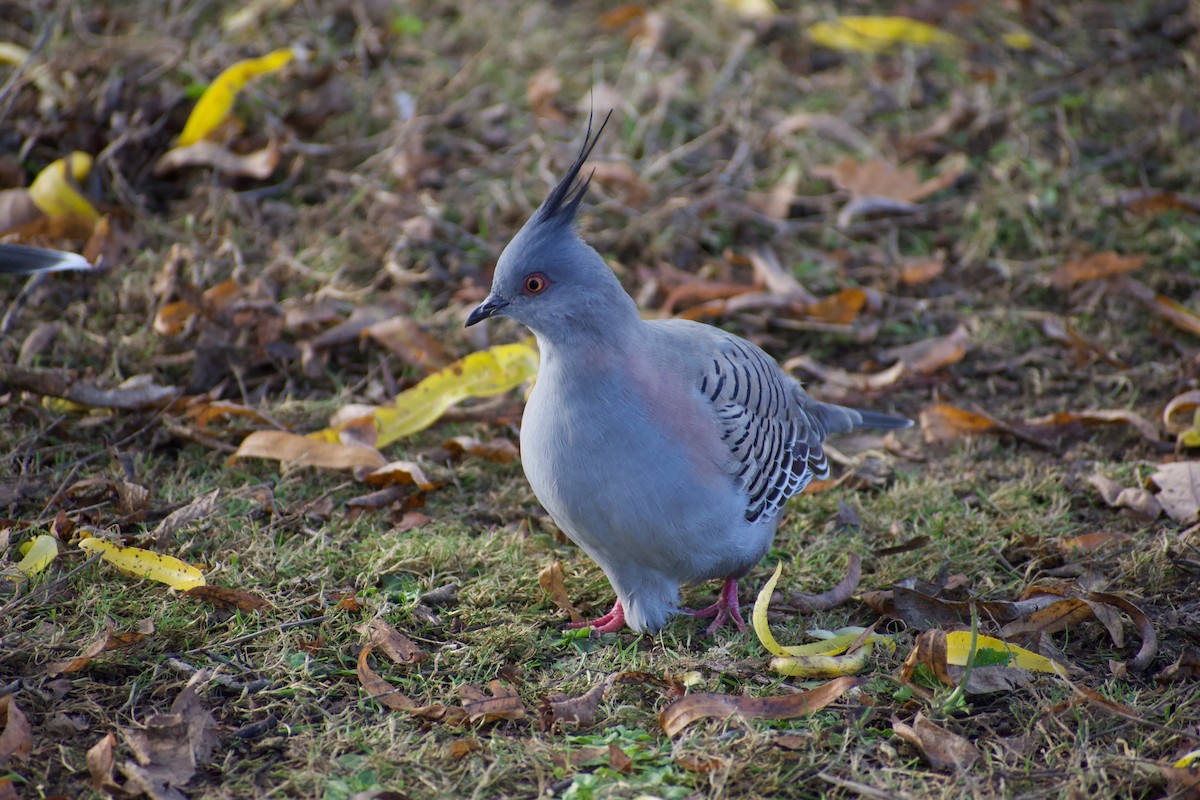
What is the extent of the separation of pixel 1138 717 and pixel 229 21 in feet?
20.2

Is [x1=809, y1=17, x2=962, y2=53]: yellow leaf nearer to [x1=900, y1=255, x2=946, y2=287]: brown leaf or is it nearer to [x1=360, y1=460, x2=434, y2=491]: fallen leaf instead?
[x1=900, y1=255, x2=946, y2=287]: brown leaf

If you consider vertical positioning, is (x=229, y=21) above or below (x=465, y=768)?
above

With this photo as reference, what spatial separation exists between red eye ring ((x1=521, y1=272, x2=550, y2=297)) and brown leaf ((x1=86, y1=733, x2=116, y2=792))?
62.6 inches

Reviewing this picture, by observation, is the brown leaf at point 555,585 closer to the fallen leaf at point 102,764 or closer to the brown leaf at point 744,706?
the brown leaf at point 744,706

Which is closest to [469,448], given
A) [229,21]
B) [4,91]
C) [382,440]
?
[382,440]

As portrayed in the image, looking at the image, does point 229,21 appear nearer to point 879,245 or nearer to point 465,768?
point 879,245

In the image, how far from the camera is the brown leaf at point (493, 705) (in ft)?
9.77

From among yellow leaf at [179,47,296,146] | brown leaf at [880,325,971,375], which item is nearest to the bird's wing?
brown leaf at [880,325,971,375]

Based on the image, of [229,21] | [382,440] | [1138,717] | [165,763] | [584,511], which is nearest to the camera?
[165,763]

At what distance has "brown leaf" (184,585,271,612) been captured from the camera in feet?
10.9

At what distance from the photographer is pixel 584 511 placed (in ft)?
10.4

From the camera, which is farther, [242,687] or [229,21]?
[229,21]

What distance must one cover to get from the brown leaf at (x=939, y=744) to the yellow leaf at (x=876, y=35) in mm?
5393

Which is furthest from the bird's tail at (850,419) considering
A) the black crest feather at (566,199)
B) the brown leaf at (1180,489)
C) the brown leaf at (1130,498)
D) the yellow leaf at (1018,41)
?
the yellow leaf at (1018,41)
